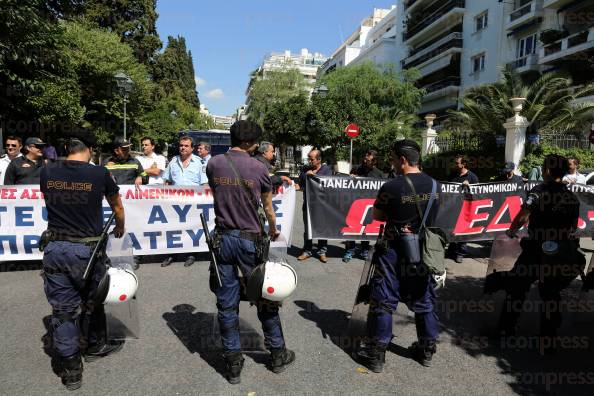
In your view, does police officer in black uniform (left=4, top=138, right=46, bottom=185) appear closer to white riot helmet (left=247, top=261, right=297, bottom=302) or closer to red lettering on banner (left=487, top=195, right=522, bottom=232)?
white riot helmet (left=247, top=261, right=297, bottom=302)

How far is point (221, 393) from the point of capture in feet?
9.89

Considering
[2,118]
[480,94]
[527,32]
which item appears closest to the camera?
[2,118]

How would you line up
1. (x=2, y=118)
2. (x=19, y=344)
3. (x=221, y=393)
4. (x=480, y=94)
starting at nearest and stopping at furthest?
(x=221, y=393) < (x=19, y=344) < (x=2, y=118) < (x=480, y=94)

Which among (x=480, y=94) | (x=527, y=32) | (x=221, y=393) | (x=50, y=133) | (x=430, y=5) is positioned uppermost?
(x=430, y=5)

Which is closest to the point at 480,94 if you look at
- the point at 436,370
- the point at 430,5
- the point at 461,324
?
the point at 461,324

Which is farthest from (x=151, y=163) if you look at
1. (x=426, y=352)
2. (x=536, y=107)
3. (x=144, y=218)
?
(x=536, y=107)

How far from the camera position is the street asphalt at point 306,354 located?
313 cm

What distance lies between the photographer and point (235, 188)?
3.15 metres

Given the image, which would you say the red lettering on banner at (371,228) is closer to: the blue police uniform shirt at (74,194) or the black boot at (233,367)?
the black boot at (233,367)

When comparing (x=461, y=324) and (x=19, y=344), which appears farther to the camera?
(x=461, y=324)

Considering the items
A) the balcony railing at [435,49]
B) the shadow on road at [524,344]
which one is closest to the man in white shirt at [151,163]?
the shadow on road at [524,344]

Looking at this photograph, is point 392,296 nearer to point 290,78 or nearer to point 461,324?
point 461,324

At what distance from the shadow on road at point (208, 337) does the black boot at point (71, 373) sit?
0.89 meters

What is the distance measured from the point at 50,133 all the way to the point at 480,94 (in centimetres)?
1877
